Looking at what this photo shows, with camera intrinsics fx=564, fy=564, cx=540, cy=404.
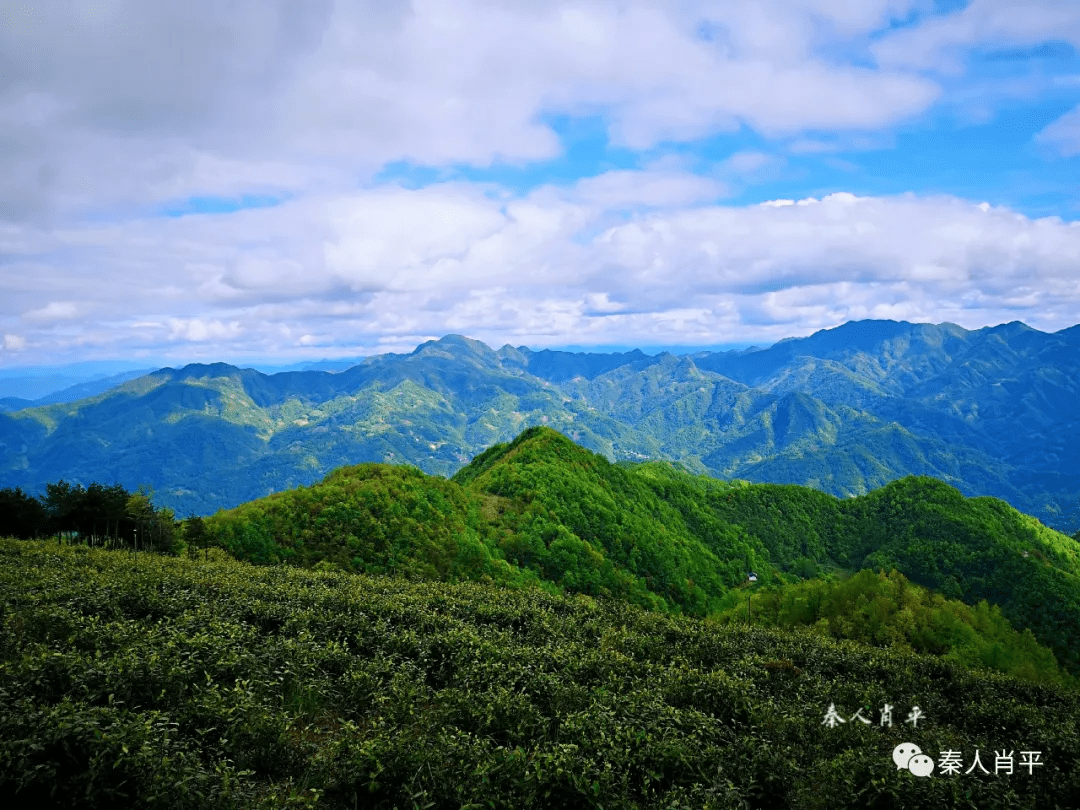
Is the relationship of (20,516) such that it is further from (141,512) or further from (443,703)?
(443,703)

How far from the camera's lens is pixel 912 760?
1689cm

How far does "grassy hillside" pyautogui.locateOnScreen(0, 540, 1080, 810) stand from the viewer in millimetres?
12516

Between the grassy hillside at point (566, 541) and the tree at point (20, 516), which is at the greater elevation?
the tree at point (20, 516)

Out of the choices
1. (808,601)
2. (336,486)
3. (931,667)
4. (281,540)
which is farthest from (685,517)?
(931,667)

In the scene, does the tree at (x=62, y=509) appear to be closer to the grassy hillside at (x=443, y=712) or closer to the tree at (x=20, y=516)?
the tree at (x=20, y=516)

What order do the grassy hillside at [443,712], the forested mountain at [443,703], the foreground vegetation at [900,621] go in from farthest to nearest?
the foreground vegetation at [900,621] < the forested mountain at [443,703] < the grassy hillside at [443,712]

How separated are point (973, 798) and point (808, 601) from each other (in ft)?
224

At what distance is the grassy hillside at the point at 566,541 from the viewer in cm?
7919

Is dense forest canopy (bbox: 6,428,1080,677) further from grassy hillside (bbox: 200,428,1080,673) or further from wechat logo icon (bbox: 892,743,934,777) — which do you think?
wechat logo icon (bbox: 892,743,934,777)

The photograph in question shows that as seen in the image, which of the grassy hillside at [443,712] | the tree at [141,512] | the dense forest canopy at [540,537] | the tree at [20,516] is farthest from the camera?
the dense forest canopy at [540,537]

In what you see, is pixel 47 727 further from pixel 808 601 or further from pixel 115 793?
pixel 808 601

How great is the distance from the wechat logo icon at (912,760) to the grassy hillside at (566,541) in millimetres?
52147

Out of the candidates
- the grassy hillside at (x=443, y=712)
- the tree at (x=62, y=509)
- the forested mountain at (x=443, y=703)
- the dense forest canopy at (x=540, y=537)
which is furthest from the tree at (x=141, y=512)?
the grassy hillside at (x=443, y=712)

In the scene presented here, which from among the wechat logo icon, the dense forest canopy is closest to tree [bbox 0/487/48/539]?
the dense forest canopy
